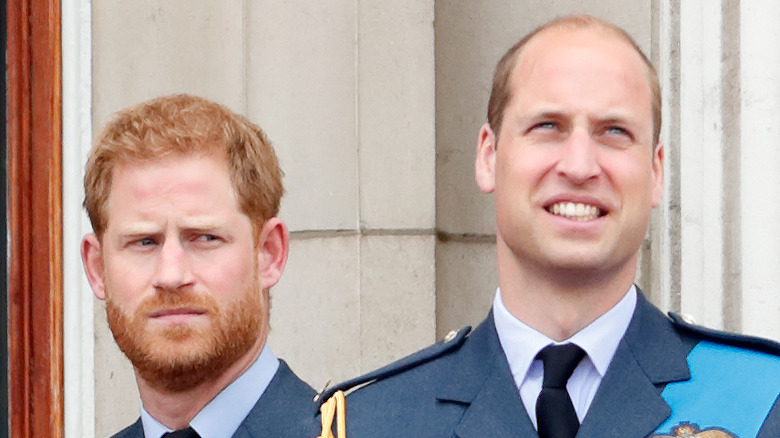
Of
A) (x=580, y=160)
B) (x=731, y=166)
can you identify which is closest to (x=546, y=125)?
(x=580, y=160)

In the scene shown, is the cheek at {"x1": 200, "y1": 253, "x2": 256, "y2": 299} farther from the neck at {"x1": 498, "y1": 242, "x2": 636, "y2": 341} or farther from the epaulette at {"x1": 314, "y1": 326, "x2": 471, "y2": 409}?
the neck at {"x1": 498, "y1": 242, "x2": 636, "y2": 341}

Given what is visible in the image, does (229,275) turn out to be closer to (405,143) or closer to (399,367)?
(399,367)

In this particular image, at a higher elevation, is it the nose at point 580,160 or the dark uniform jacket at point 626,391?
the nose at point 580,160

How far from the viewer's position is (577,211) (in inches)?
106

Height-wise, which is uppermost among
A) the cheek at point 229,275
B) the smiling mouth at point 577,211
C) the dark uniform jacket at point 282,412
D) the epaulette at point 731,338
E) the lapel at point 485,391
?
the smiling mouth at point 577,211

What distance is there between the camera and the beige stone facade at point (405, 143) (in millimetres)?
4539

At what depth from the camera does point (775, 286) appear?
4.52 m

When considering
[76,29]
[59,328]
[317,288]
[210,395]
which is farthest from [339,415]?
[317,288]

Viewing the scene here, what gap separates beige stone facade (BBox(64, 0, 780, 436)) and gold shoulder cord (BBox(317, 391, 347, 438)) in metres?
1.66

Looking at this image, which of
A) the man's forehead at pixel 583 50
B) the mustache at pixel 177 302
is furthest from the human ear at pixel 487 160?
the mustache at pixel 177 302

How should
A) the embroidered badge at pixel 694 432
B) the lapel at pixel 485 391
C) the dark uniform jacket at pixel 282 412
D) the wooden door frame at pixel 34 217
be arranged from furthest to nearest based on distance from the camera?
the wooden door frame at pixel 34 217 → the dark uniform jacket at pixel 282 412 → the lapel at pixel 485 391 → the embroidered badge at pixel 694 432

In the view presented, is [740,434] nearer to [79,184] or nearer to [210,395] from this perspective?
[210,395]

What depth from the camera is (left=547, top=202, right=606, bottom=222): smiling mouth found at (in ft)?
8.82

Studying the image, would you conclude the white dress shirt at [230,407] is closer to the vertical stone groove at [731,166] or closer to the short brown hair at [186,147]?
the short brown hair at [186,147]
